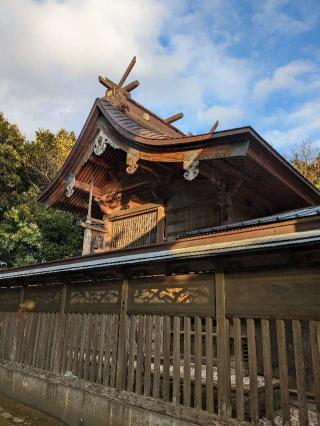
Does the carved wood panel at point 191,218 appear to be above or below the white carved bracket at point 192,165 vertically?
below

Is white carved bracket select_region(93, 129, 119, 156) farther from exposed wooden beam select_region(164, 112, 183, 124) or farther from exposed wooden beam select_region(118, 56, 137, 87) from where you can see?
exposed wooden beam select_region(164, 112, 183, 124)

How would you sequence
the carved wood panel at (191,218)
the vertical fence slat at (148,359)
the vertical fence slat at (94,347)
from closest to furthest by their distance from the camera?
the vertical fence slat at (148,359) → the vertical fence slat at (94,347) → the carved wood panel at (191,218)

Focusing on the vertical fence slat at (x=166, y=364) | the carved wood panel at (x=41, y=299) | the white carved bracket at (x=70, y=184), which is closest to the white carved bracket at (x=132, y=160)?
the white carved bracket at (x=70, y=184)

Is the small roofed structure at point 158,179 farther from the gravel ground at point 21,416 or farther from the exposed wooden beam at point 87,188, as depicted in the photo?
the gravel ground at point 21,416

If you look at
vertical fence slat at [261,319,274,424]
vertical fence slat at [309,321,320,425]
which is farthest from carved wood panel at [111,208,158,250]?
vertical fence slat at [309,321,320,425]

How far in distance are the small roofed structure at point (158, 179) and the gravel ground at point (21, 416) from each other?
459 cm

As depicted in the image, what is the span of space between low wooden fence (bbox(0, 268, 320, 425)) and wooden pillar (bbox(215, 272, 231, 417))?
0.01 metres

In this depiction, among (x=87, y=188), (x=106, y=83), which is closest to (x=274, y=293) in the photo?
(x=87, y=188)

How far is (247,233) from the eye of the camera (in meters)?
4.42

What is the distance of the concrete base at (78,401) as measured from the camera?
5074mm

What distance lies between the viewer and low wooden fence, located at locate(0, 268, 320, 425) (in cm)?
404

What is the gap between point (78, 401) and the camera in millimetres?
6340

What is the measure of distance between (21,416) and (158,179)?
6592 mm

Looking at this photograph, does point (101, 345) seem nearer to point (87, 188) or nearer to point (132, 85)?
point (87, 188)
